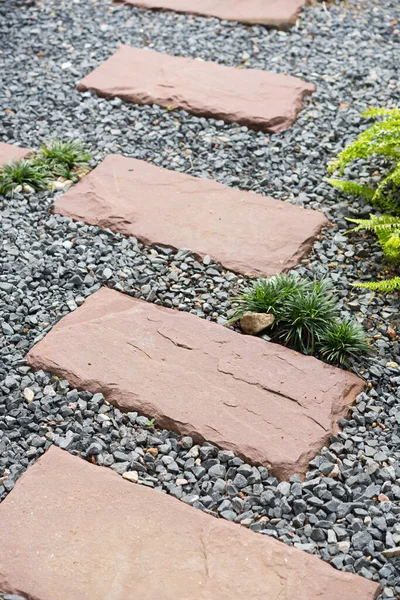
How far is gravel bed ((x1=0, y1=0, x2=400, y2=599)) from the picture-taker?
2.44 metres

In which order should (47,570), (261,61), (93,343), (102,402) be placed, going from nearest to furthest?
(47,570) < (102,402) < (93,343) < (261,61)

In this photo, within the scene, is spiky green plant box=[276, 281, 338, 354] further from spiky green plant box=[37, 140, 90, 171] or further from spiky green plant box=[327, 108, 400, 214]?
spiky green plant box=[37, 140, 90, 171]

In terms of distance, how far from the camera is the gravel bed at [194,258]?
2436mm

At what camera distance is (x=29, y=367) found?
2859 millimetres

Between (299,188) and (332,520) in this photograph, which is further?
(299,188)

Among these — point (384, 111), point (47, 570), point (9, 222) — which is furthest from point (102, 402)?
point (384, 111)

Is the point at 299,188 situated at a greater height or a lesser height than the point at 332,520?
greater

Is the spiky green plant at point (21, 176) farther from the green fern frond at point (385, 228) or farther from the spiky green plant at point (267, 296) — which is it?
the green fern frond at point (385, 228)

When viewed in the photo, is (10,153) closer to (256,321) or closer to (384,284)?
(256,321)

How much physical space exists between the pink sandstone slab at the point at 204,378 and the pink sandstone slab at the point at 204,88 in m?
1.58

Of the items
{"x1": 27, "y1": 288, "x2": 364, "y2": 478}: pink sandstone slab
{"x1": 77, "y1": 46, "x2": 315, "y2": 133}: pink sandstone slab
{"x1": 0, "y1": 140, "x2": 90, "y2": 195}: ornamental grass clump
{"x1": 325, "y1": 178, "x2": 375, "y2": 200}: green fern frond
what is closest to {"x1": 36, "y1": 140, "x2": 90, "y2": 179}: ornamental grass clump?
{"x1": 0, "y1": 140, "x2": 90, "y2": 195}: ornamental grass clump

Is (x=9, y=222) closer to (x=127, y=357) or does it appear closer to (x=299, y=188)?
(x=127, y=357)

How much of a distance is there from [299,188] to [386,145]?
1.60 feet

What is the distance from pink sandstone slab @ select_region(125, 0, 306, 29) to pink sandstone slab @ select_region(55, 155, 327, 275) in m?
1.86
